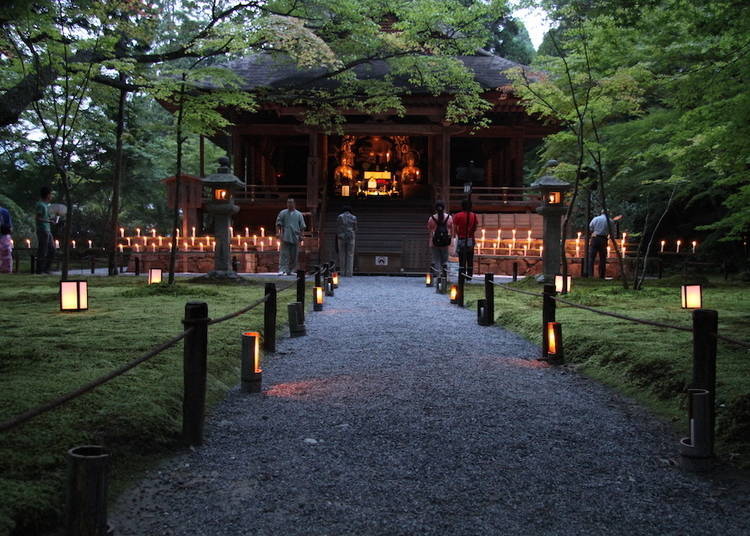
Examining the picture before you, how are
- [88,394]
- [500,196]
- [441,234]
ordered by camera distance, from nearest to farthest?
[88,394] < [441,234] < [500,196]

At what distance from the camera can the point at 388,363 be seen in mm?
5508

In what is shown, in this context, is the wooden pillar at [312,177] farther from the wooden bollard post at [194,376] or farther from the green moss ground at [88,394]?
the wooden bollard post at [194,376]

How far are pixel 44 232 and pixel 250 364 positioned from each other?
40.8ft

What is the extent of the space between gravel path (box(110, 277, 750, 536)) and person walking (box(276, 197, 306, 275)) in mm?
9575

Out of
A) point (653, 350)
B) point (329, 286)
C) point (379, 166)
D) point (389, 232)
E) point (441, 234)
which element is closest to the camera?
point (653, 350)

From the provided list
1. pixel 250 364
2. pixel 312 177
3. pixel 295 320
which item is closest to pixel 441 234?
pixel 295 320

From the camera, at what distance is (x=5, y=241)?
13.9 m

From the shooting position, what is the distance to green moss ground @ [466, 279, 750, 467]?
12.0 ft

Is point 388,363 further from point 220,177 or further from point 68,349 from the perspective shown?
point 220,177

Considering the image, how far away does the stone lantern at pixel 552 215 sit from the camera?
1294 cm

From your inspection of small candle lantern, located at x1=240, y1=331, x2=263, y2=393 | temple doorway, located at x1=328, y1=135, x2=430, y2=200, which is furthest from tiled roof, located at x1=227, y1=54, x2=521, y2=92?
small candle lantern, located at x1=240, y1=331, x2=263, y2=393

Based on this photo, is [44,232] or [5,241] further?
[44,232]

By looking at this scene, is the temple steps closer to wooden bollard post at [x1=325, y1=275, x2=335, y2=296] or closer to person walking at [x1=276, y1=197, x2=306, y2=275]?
person walking at [x1=276, y1=197, x2=306, y2=275]

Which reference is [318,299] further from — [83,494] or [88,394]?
[83,494]
